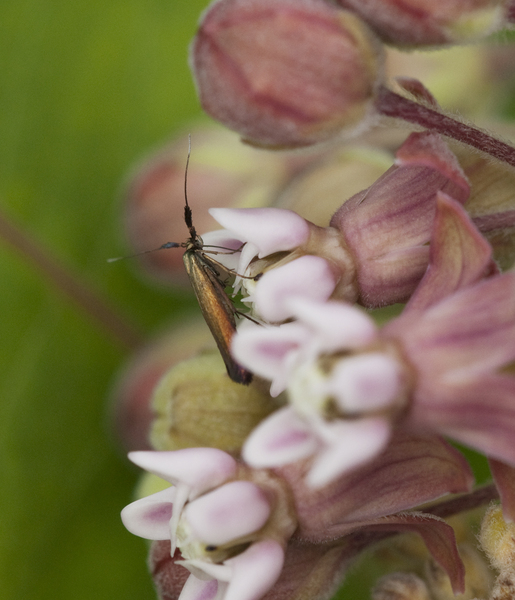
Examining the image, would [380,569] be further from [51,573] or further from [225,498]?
[51,573]

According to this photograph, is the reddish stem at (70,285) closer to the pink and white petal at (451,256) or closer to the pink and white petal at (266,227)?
the pink and white petal at (266,227)

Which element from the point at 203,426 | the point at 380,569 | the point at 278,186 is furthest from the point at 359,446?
the point at 278,186

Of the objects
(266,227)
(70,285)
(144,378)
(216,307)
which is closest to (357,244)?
(266,227)

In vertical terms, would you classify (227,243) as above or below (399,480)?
above

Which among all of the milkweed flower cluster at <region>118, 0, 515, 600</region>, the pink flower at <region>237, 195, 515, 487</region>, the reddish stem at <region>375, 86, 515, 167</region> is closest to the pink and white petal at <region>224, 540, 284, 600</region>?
the milkweed flower cluster at <region>118, 0, 515, 600</region>

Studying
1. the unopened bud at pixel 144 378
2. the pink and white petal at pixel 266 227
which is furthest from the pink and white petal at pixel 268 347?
the unopened bud at pixel 144 378

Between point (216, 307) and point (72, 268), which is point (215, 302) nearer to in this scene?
point (216, 307)
